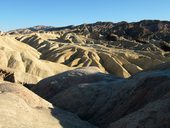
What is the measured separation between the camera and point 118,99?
20141mm

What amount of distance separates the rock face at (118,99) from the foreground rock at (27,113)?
1800mm

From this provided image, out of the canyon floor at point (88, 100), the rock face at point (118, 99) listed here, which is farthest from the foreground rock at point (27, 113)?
the rock face at point (118, 99)

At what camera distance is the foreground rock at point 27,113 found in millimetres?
14395

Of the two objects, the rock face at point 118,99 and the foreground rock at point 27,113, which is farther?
the rock face at point 118,99

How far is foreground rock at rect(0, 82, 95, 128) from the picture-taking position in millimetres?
14395

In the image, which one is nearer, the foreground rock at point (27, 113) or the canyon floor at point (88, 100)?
the foreground rock at point (27, 113)

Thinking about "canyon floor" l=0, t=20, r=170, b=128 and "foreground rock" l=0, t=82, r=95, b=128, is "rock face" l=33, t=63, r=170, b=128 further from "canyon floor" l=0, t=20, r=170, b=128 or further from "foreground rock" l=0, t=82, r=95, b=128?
"foreground rock" l=0, t=82, r=95, b=128

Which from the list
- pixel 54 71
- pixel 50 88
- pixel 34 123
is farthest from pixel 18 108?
pixel 54 71

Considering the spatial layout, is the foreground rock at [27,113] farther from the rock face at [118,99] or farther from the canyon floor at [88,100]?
the rock face at [118,99]

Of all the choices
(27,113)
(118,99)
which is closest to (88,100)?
(118,99)

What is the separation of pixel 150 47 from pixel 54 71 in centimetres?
4128

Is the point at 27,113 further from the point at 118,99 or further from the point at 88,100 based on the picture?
the point at 88,100

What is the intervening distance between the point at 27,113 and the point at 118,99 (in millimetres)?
5816

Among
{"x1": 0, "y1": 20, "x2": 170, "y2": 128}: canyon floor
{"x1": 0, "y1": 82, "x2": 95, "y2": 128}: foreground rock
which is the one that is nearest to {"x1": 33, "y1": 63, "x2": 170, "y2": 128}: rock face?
{"x1": 0, "y1": 20, "x2": 170, "y2": 128}: canyon floor
